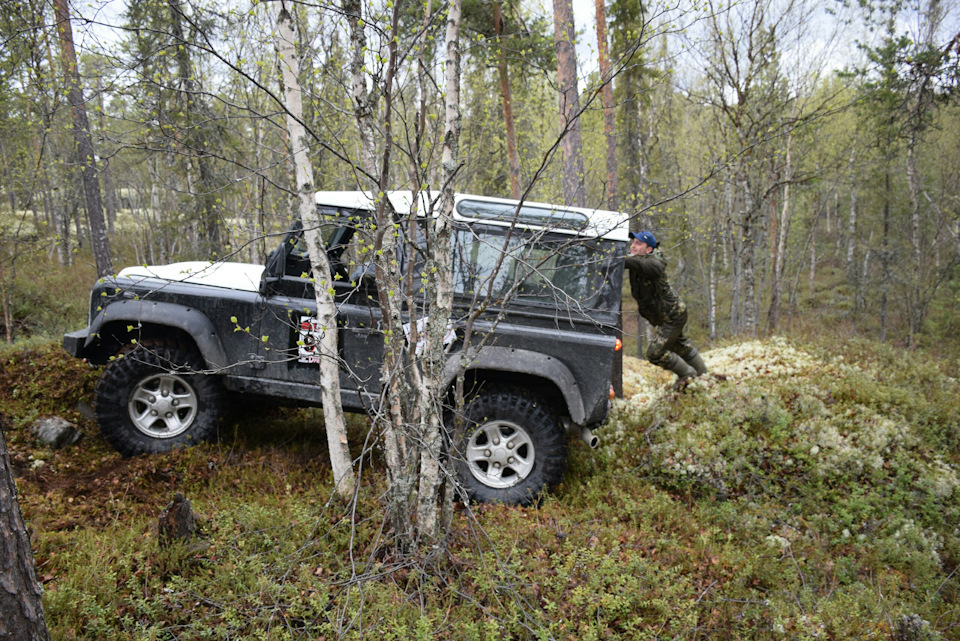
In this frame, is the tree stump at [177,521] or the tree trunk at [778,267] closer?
the tree stump at [177,521]

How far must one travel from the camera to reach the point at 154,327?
4883mm

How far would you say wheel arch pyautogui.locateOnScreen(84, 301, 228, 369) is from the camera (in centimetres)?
465

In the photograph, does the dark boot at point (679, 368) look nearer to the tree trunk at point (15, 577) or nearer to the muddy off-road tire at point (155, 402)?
the muddy off-road tire at point (155, 402)

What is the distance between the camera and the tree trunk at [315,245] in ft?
12.3

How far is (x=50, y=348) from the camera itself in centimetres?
646

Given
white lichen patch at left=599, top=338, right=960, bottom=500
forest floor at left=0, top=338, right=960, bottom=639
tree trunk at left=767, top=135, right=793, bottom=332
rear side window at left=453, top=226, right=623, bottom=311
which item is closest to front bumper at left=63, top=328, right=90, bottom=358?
forest floor at left=0, top=338, right=960, bottom=639

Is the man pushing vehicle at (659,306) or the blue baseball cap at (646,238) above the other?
the blue baseball cap at (646,238)

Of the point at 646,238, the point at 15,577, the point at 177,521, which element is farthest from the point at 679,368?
the point at 15,577

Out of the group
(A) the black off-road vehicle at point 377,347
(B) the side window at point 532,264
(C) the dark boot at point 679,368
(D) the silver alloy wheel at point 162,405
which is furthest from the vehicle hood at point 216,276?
(C) the dark boot at point 679,368

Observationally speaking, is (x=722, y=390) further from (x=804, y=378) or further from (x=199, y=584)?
(x=199, y=584)

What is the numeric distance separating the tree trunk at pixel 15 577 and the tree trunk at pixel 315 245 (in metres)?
1.78

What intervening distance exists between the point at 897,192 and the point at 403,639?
27.0 meters

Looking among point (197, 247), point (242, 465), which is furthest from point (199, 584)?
point (197, 247)

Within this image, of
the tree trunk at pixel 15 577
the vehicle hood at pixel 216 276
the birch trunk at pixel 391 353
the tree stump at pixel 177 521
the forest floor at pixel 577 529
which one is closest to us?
the tree trunk at pixel 15 577
